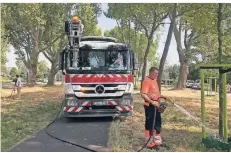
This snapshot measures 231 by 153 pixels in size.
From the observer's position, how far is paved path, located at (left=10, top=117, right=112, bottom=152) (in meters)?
7.31

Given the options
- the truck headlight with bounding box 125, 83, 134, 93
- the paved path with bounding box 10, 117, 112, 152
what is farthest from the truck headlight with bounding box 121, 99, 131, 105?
the paved path with bounding box 10, 117, 112, 152

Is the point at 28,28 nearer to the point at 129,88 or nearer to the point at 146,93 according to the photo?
the point at 129,88

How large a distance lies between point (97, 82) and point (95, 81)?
74mm

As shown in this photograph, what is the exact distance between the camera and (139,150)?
6.87 m

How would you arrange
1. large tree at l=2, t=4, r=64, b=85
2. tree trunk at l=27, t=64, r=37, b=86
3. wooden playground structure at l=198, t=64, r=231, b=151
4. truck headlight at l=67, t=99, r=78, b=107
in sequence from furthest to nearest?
tree trunk at l=27, t=64, r=37, b=86 < large tree at l=2, t=4, r=64, b=85 < truck headlight at l=67, t=99, r=78, b=107 < wooden playground structure at l=198, t=64, r=231, b=151

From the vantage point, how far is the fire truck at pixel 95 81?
11180 mm

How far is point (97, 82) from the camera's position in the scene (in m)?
11.2

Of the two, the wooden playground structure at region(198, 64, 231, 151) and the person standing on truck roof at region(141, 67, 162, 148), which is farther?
the person standing on truck roof at region(141, 67, 162, 148)

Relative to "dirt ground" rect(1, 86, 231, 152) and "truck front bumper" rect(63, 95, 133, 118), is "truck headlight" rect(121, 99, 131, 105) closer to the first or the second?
"truck front bumper" rect(63, 95, 133, 118)

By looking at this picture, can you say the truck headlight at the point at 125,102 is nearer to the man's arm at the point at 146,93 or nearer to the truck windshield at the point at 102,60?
the truck windshield at the point at 102,60

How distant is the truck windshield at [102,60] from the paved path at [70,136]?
184 cm

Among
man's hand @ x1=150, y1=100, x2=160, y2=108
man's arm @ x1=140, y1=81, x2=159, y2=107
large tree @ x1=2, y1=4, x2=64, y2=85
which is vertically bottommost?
man's hand @ x1=150, y1=100, x2=160, y2=108

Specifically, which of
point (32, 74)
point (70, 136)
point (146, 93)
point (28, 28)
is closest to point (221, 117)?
point (146, 93)

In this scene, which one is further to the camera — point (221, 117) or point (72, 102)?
point (72, 102)
